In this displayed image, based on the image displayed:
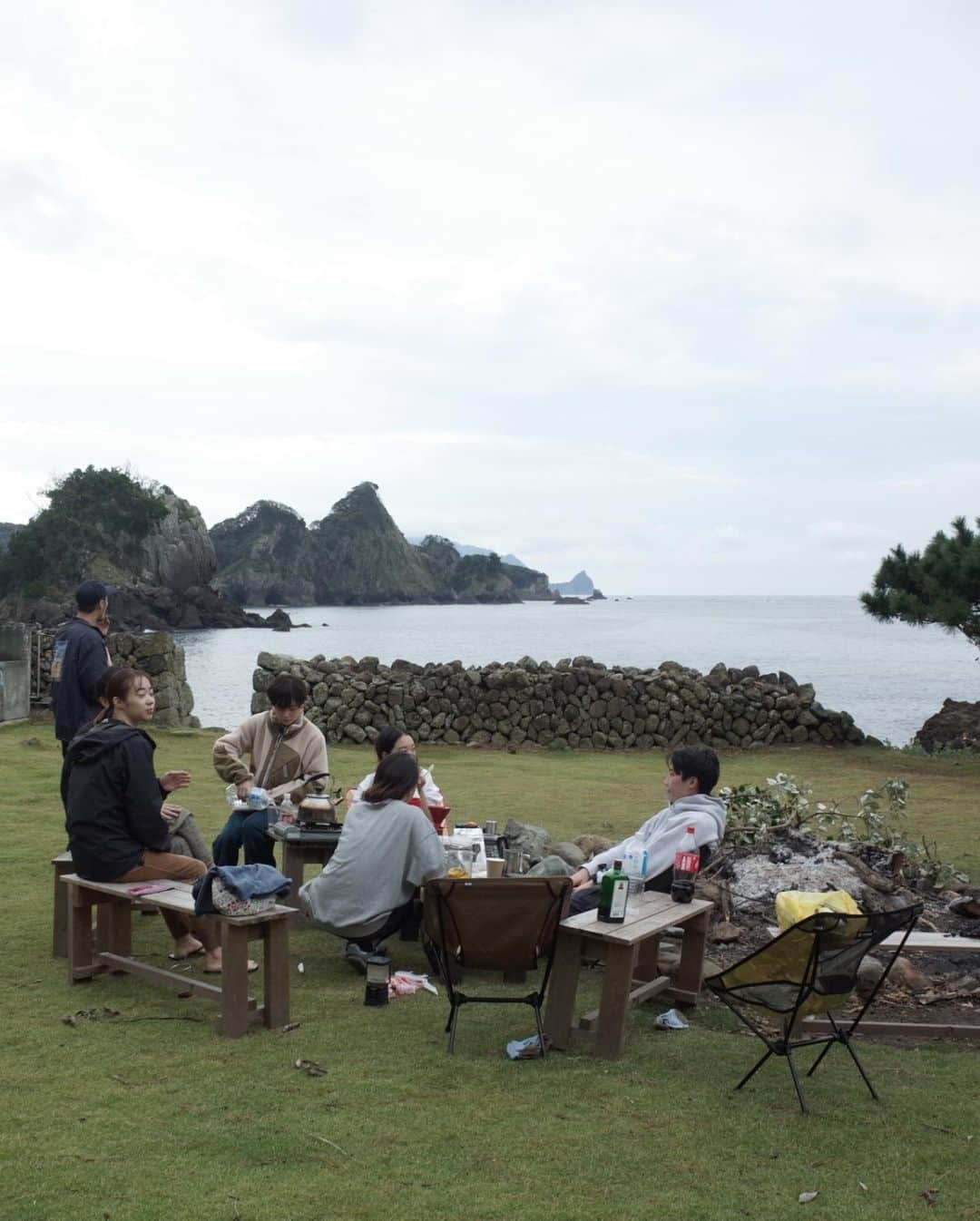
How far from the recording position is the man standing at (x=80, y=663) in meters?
6.66

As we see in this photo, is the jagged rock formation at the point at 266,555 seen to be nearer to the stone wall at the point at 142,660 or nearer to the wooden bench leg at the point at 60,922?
the stone wall at the point at 142,660

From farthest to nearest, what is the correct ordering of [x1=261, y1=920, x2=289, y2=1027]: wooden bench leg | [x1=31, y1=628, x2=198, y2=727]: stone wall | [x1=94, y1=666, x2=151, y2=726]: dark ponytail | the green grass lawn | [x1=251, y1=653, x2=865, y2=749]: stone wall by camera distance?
[x1=251, y1=653, x2=865, y2=749]: stone wall
[x1=31, y1=628, x2=198, y2=727]: stone wall
[x1=94, y1=666, x2=151, y2=726]: dark ponytail
[x1=261, y1=920, x2=289, y2=1027]: wooden bench leg
the green grass lawn

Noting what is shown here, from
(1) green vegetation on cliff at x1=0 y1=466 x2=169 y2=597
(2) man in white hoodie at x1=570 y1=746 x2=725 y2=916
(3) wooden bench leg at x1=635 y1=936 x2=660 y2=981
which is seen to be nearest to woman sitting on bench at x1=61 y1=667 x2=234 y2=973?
(2) man in white hoodie at x1=570 y1=746 x2=725 y2=916

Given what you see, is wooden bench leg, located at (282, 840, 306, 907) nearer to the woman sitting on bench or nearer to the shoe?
the shoe

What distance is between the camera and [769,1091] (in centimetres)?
446

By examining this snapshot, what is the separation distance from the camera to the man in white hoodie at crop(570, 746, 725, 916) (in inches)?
219

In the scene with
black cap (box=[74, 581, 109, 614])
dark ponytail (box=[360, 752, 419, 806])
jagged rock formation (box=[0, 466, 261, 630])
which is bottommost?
dark ponytail (box=[360, 752, 419, 806])

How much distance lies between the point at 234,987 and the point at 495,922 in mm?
1191

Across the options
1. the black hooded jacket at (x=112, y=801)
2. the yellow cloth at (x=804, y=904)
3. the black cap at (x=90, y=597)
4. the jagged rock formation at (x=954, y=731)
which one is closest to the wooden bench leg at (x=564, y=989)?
the yellow cloth at (x=804, y=904)

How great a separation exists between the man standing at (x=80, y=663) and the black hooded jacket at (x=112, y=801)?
4.17ft

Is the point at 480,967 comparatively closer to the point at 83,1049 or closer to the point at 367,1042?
the point at 367,1042

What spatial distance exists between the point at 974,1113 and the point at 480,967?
201cm

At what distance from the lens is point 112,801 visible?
17.7 feet

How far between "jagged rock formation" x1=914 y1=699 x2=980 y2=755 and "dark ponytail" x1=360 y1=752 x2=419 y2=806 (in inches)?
616
